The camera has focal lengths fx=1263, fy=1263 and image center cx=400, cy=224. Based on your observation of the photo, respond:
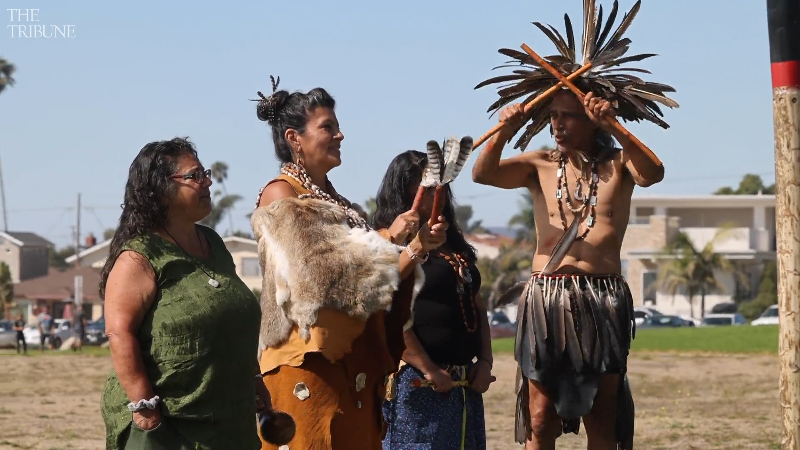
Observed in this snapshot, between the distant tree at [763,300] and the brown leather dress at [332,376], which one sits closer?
the brown leather dress at [332,376]

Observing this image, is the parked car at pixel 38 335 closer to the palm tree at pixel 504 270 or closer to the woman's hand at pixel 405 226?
the palm tree at pixel 504 270

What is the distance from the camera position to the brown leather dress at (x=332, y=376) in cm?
525

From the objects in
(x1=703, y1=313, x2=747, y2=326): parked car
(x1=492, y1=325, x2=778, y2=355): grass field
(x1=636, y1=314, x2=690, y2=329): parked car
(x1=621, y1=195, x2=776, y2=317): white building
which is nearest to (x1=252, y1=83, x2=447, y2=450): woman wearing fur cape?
(x1=492, y1=325, x2=778, y2=355): grass field

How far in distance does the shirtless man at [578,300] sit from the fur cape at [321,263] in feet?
3.87

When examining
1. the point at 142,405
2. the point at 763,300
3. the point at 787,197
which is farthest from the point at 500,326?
the point at 142,405

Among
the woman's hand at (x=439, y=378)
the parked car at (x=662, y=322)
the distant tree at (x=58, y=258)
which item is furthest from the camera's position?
the distant tree at (x=58, y=258)

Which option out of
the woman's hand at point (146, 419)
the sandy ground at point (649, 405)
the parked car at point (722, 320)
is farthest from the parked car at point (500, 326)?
the woman's hand at point (146, 419)

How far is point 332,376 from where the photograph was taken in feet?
17.5

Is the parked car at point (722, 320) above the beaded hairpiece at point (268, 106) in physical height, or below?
below

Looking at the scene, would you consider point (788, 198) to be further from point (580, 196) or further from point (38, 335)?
point (38, 335)

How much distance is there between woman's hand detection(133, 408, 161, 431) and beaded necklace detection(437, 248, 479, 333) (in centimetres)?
239

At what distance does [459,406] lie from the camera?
6.46m

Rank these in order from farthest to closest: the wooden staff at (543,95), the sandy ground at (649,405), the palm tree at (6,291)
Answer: the palm tree at (6,291) < the sandy ground at (649,405) < the wooden staff at (543,95)

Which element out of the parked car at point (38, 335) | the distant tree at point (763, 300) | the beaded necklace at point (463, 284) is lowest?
the parked car at point (38, 335)
